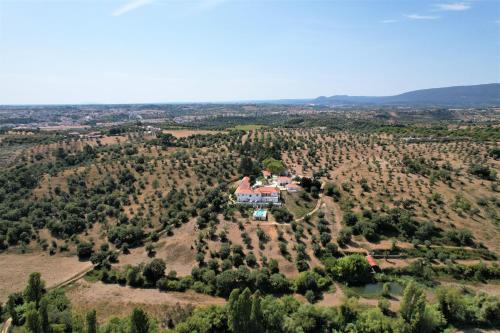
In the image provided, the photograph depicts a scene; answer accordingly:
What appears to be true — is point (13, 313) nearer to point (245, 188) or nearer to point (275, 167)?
point (245, 188)

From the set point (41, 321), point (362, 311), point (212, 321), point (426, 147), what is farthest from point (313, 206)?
point (426, 147)

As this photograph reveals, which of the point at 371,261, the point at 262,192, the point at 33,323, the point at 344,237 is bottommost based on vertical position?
the point at 371,261

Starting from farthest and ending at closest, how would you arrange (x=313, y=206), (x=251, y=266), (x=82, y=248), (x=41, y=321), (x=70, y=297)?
(x=313, y=206)
(x=82, y=248)
(x=251, y=266)
(x=70, y=297)
(x=41, y=321)

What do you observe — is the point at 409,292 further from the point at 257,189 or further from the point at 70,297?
the point at 70,297

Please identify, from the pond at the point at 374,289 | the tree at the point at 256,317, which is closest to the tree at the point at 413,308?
the pond at the point at 374,289

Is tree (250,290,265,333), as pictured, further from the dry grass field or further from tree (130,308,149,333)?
the dry grass field

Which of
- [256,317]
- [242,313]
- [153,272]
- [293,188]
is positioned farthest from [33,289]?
[293,188]

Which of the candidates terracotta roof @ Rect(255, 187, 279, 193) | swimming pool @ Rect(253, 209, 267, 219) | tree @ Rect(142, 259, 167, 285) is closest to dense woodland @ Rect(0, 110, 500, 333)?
tree @ Rect(142, 259, 167, 285)
